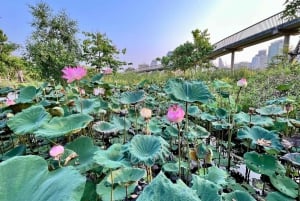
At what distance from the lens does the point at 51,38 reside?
8805 millimetres

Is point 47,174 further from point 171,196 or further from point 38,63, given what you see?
point 38,63

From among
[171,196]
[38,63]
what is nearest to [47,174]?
[171,196]

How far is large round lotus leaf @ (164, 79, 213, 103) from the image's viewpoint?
1.01 metres

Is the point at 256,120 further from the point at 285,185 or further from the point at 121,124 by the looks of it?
the point at 121,124

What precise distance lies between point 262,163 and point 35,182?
1051 millimetres

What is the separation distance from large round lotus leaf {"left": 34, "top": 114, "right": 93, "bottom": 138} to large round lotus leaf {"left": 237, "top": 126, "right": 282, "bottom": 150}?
2.72 feet

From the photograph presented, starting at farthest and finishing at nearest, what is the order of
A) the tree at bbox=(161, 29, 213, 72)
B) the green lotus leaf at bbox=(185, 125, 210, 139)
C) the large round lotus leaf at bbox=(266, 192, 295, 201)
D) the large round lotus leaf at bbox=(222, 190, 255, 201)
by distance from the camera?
the tree at bbox=(161, 29, 213, 72)
the green lotus leaf at bbox=(185, 125, 210, 139)
the large round lotus leaf at bbox=(266, 192, 295, 201)
the large round lotus leaf at bbox=(222, 190, 255, 201)

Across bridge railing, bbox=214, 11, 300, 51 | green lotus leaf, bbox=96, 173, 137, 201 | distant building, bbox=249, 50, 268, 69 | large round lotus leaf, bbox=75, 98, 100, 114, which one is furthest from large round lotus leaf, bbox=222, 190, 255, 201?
bridge railing, bbox=214, 11, 300, 51

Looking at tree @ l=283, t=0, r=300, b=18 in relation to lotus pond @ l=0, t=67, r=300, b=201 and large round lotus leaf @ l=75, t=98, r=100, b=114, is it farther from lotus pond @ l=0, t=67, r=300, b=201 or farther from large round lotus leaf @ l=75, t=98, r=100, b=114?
large round lotus leaf @ l=75, t=98, r=100, b=114

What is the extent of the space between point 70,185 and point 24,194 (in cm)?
13

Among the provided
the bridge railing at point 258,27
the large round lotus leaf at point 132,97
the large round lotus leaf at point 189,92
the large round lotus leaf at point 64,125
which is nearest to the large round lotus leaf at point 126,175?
the large round lotus leaf at point 64,125

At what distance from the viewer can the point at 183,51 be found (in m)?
11.8

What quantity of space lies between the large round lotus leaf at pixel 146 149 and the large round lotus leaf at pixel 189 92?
0.84 ft

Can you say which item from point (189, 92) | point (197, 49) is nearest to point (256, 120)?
point (189, 92)
